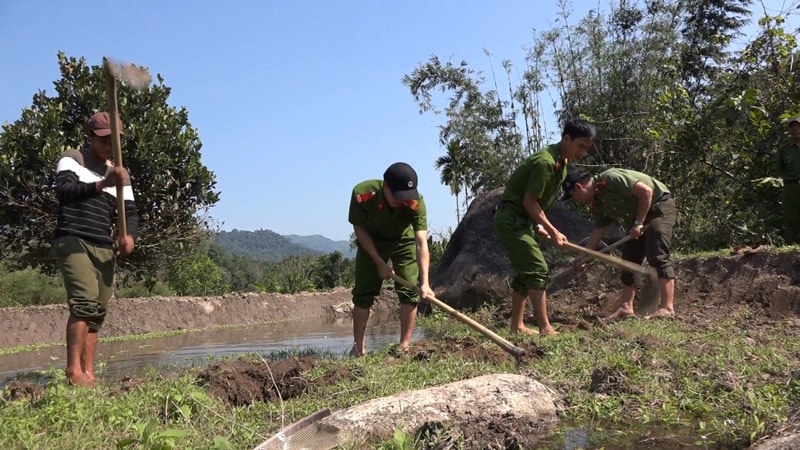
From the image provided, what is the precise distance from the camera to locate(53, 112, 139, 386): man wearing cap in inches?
163

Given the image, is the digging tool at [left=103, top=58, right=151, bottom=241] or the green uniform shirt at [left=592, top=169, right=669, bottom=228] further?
the green uniform shirt at [left=592, top=169, right=669, bottom=228]

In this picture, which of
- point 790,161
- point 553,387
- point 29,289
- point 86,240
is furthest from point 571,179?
point 29,289

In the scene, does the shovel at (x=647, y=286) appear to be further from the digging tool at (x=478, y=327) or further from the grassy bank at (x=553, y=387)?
the digging tool at (x=478, y=327)

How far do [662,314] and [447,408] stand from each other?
12.5 feet

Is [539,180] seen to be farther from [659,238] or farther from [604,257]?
[659,238]

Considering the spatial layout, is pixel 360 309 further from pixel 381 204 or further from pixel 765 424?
pixel 765 424

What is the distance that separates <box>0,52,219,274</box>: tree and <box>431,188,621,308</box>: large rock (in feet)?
16.3

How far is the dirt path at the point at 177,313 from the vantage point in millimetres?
12484

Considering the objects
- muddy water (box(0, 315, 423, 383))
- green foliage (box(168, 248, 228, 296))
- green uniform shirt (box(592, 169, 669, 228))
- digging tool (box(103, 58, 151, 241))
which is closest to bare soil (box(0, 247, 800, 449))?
green uniform shirt (box(592, 169, 669, 228))

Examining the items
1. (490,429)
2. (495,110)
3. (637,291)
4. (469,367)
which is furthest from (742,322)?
(495,110)

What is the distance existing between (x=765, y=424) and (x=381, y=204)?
3087 millimetres

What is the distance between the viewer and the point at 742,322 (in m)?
5.56

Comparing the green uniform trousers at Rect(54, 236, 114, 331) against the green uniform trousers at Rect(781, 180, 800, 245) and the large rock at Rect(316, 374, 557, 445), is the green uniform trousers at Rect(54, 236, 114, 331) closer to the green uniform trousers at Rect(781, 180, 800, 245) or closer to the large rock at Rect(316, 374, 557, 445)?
the large rock at Rect(316, 374, 557, 445)

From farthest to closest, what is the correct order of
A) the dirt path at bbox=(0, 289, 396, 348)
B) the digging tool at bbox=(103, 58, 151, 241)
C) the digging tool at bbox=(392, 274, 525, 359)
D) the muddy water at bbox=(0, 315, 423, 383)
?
the dirt path at bbox=(0, 289, 396, 348) → the muddy water at bbox=(0, 315, 423, 383) → the digging tool at bbox=(392, 274, 525, 359) → the digging tool at bbox=(103, 58, 151, 241)
